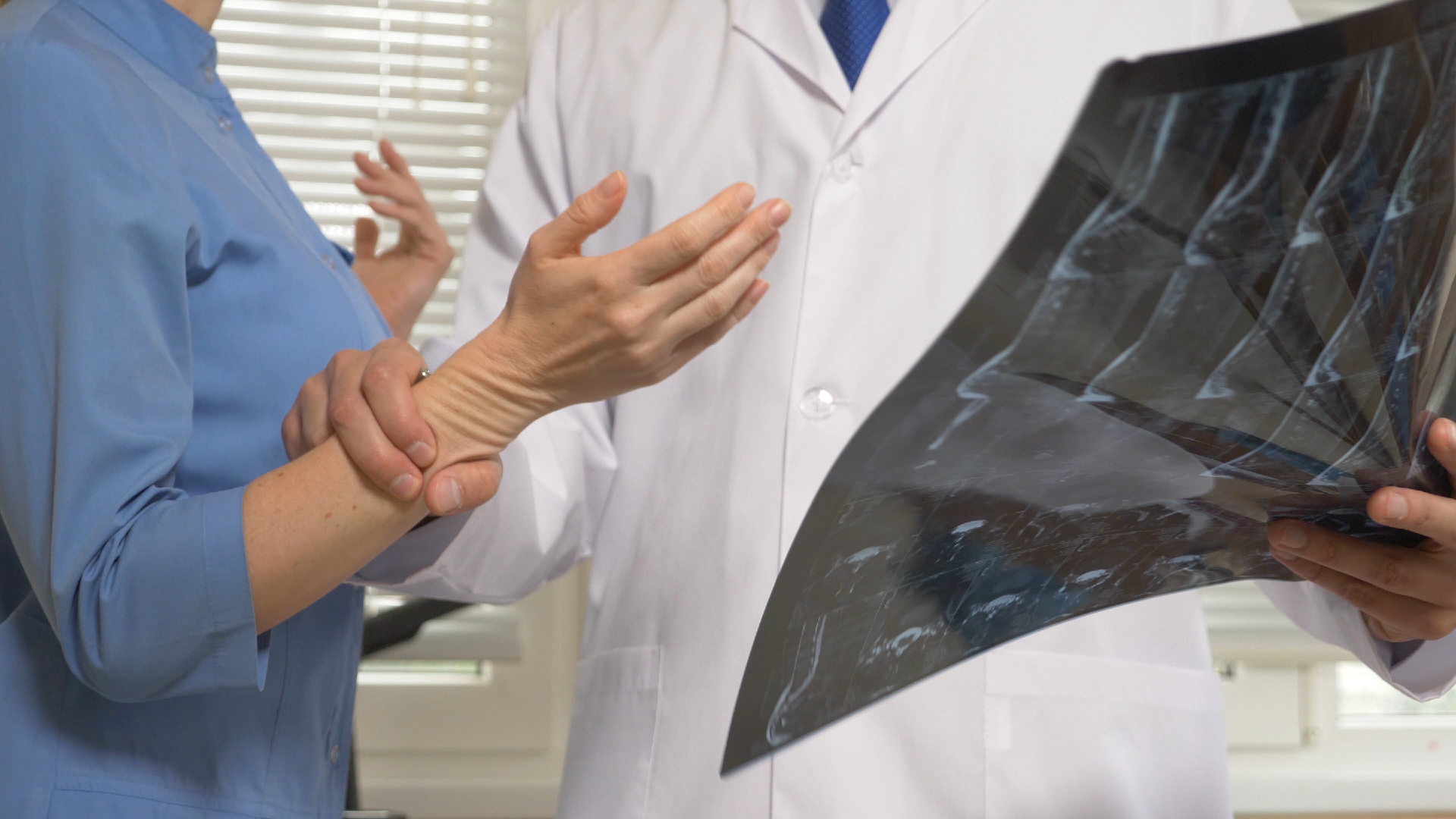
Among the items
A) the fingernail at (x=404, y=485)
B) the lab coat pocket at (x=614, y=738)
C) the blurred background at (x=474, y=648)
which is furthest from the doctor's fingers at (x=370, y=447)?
the blurred background at (x=474, y=648)

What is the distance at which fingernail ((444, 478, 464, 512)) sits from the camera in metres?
0.59

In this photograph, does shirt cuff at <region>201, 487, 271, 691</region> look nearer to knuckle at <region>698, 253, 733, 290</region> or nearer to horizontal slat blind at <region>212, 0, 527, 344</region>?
knuckle at <region>698, 253, 733, 290</region>

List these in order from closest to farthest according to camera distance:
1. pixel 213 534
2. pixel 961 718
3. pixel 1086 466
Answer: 1. pixel 1086 466
2. pixel 213 534
3. pixel 961 718

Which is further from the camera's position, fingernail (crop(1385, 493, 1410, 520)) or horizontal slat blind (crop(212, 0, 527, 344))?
horizontal slat blind (crop(212, 0, 527, 344))

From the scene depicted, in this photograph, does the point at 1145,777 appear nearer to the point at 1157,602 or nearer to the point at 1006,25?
the point at 1157,602

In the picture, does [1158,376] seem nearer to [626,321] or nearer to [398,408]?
[626,321]

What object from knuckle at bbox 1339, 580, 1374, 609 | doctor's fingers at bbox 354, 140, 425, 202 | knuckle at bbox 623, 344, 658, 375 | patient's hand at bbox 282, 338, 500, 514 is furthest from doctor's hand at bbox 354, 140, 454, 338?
knuckle at bbox 1339, 580, 1374, 609

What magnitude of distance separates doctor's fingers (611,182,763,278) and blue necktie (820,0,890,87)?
38 cm

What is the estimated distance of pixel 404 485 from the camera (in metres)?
0.58

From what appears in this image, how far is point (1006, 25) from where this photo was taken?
0.80m

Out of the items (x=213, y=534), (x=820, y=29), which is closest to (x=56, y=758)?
(x=213, y=534)

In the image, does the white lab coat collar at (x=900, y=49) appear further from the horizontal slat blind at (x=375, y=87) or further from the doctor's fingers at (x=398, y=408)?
the horizontal slat blind at (x=375, y=87)

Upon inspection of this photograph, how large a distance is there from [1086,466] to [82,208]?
0.54 m

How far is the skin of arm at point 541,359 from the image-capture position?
516mm
